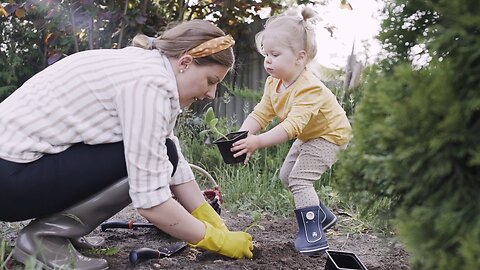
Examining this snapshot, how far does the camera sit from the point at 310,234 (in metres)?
2.63

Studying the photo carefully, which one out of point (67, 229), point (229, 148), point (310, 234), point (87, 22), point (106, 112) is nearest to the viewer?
point (106, 112)

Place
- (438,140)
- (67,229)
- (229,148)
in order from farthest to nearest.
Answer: (229,148) → (67,229) → (438,140)

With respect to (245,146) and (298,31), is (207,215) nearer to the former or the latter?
(245,146)

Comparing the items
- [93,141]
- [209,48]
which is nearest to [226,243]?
[93,141]

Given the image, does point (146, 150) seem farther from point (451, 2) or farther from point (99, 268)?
point (451, 2)

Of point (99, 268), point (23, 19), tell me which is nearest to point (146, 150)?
point (99, 268)

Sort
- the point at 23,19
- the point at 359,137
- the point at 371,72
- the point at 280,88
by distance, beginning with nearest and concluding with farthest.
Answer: the point at 359,137 < the point at 371,72 < the point at 280,88 < the point at 23,19

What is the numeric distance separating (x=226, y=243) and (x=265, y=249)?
1.09ft

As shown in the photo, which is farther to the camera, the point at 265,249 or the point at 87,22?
the point at 87,22

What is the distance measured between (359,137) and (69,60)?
1.24 metres

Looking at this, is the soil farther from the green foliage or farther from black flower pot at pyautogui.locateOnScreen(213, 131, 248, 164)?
the green foliage

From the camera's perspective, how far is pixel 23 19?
6.59m

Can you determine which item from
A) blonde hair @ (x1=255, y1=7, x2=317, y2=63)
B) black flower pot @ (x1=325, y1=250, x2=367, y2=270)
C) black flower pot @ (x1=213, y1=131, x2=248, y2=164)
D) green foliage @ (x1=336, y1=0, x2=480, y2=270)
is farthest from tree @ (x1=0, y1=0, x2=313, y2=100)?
green foliage @ (x1=336, y1=0, x2=480, y2=270)

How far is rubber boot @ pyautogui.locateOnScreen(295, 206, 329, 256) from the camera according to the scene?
102 inches
